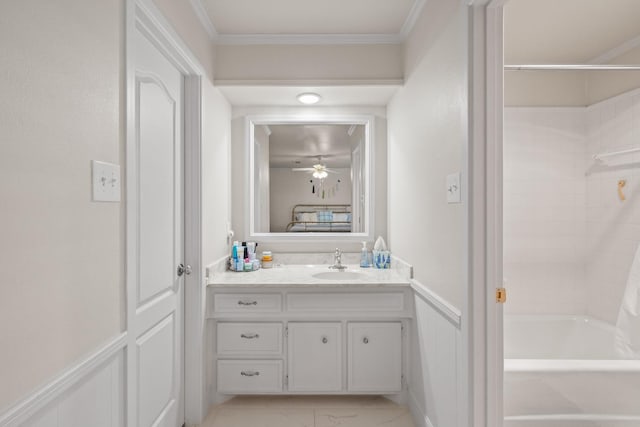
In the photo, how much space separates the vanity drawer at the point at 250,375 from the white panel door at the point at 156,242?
283 mm

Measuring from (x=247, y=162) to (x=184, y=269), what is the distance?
1.10 meters

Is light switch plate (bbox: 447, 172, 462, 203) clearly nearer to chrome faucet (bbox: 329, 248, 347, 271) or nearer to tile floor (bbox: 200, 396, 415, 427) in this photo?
chrome faucet (bbox: 329, 248, 347, 271)

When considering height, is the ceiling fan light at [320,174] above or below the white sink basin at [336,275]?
above

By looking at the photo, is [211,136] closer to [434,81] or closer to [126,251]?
[126,251]

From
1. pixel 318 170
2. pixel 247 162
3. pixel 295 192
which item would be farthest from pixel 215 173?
pixel 318 170

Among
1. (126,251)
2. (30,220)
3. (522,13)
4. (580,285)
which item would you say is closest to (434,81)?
(522,13)

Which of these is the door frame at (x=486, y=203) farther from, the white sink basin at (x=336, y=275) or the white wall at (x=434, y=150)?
the white sink basin at (x=336, y=275)

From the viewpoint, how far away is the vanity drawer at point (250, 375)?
2.28 metres

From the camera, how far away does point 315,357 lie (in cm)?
229

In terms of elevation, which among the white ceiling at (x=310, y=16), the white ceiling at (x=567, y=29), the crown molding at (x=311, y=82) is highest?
the white ceiling at (x=310, y=16)

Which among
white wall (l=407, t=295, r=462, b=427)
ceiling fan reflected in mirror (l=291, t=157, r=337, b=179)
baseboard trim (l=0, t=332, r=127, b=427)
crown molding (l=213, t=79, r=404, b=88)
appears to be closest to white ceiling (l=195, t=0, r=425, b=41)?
crown molding (l=213, t=79, r=404, b=88)

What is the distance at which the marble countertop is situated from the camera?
2213mm

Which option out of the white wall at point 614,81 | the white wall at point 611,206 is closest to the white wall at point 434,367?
the white wall at point 611,206

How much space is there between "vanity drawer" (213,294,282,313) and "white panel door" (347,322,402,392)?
1.89 ft
